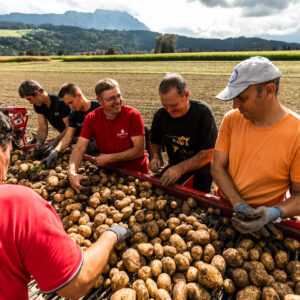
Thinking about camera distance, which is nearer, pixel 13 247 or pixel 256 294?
pixel 13 247

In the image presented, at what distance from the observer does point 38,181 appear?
3.30 m

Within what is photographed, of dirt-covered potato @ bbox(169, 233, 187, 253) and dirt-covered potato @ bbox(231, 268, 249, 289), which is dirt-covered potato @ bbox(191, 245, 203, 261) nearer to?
dirt-covered potato @ bbox(169, 233, 187, 253)

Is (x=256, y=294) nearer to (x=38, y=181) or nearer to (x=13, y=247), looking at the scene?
(x=13, y=247)

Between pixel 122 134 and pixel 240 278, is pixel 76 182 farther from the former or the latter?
pixel 240 278

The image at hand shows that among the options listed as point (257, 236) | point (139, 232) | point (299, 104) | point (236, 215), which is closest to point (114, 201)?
point (139, 232)

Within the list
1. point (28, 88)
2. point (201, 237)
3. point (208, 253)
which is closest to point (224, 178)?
point (201, 237)

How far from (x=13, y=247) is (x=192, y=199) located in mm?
1732

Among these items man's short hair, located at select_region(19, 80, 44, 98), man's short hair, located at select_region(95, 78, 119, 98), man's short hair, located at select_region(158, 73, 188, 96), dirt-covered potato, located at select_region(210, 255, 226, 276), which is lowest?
dirt-covered potato, located at select_region(210, 255, 226, 276)

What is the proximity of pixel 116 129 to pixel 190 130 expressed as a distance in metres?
1.10

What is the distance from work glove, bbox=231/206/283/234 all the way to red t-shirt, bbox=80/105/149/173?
1980 mm

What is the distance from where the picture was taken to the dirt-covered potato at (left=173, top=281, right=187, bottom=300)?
1.60 m

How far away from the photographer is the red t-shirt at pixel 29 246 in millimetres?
1157

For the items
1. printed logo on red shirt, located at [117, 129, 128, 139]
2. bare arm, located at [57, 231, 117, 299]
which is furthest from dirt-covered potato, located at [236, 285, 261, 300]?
printed logo on red shirt, located at [117, 129, 128, 139]

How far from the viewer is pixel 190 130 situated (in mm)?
3217
